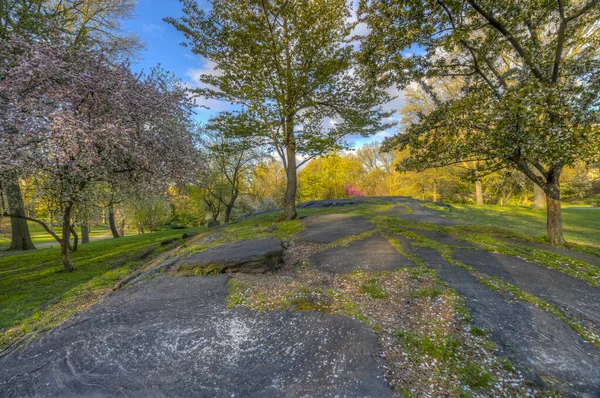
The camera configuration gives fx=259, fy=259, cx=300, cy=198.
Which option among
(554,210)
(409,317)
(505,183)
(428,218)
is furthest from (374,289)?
(505,183)

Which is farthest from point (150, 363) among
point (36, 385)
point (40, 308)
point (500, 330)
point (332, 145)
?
point (332, 145)

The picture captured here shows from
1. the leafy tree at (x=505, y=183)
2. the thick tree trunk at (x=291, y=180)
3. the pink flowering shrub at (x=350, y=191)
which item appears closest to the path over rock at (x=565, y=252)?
the leafy tree at (x=505, y=183)

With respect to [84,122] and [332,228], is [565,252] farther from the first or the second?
[84,122]

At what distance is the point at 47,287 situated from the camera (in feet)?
23.6

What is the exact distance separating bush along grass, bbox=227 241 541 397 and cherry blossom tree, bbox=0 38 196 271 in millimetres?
4228

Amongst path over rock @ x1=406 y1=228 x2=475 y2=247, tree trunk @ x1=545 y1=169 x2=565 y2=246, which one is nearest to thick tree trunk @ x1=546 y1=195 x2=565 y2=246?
tree trunk @ x1=545 y1=169 x2=565 y2=246

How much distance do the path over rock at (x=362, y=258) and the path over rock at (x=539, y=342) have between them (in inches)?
63.6

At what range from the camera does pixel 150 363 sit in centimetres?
301

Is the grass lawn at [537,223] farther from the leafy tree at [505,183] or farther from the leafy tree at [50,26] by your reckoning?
the leafy tree at [50,26]

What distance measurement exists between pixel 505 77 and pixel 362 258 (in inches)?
263

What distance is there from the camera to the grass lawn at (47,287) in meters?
4.99

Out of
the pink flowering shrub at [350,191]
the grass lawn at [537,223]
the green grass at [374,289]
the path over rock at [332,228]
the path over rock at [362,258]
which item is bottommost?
the grass lawn at [537,223]

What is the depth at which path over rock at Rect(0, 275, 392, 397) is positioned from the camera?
8.70 ft

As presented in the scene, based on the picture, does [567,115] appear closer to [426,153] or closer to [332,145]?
[426,153]
